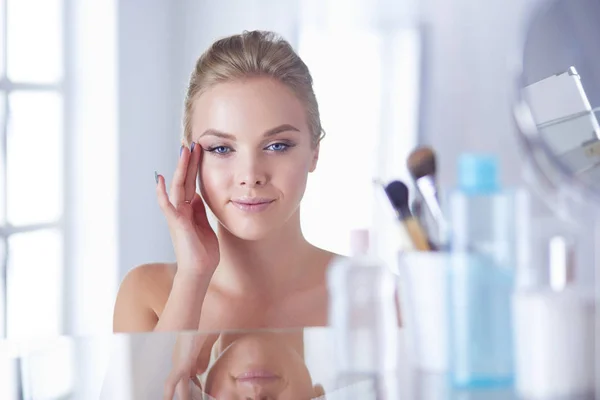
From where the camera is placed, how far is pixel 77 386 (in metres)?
0.89

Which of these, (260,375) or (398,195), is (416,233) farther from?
(260,375)

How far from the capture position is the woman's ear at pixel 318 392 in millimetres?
822

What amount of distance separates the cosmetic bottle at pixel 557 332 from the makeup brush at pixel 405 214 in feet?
0.78

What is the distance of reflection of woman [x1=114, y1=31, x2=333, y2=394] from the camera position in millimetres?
1003

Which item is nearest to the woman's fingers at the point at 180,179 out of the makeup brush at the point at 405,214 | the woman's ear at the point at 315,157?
the woman's ear at the point at 315,157

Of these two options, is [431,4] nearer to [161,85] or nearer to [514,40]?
[514,40]

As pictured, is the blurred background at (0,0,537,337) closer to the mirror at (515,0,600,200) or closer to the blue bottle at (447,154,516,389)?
the mirror at (515,0,600,200)

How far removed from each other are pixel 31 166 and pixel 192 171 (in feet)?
0.79

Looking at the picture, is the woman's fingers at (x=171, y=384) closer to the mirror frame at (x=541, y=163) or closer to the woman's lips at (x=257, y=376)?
the woman's lips at (x=257, y=376)

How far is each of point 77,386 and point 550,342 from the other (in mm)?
535

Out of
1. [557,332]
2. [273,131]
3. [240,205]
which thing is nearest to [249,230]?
[240,205]

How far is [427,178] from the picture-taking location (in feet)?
3.22

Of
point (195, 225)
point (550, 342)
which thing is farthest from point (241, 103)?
point (550, 342)

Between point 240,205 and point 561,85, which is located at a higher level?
point 561,85
